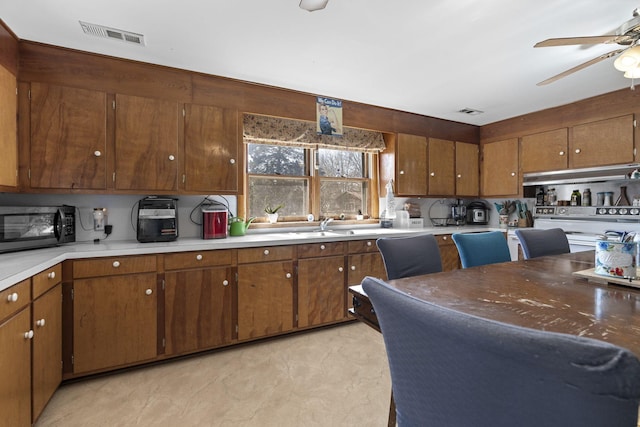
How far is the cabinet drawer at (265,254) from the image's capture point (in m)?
2.58

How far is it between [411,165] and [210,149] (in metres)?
2.51

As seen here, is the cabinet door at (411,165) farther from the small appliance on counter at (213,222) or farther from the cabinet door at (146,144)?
the cabinet door at (146,144)

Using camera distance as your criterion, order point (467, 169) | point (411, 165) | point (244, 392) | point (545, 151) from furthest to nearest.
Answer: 1. point (467, 169)
2. point (411, 165)
3. point (545, 151)
4. point (244, 392)

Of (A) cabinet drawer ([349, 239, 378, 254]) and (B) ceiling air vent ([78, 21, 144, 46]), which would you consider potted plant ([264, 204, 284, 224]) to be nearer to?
(A) cabinet drawer ([349, 239, 378, 254])

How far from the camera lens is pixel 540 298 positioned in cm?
116

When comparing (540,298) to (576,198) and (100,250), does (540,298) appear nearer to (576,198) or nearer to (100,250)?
(100,250)

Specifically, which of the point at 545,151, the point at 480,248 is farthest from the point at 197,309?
the point at 545,151

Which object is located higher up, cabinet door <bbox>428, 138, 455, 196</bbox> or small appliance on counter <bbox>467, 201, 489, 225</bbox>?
cabinet door <bbox>428, 138, 455, 196</bbox>

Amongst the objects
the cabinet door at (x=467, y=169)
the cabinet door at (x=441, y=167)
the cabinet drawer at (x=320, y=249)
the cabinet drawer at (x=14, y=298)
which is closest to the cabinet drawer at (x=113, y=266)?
the cabinet drawer at (x=14, y=298)

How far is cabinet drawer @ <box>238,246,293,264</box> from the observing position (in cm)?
258

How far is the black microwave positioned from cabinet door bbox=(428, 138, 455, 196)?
3.92 m

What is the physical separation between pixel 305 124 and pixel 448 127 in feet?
7.15

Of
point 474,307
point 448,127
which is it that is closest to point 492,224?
point 448,127

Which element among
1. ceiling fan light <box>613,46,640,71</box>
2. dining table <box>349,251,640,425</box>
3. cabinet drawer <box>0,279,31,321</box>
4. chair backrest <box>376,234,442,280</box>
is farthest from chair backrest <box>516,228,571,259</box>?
cabinet drawer <box>0,279,31,321</box>
